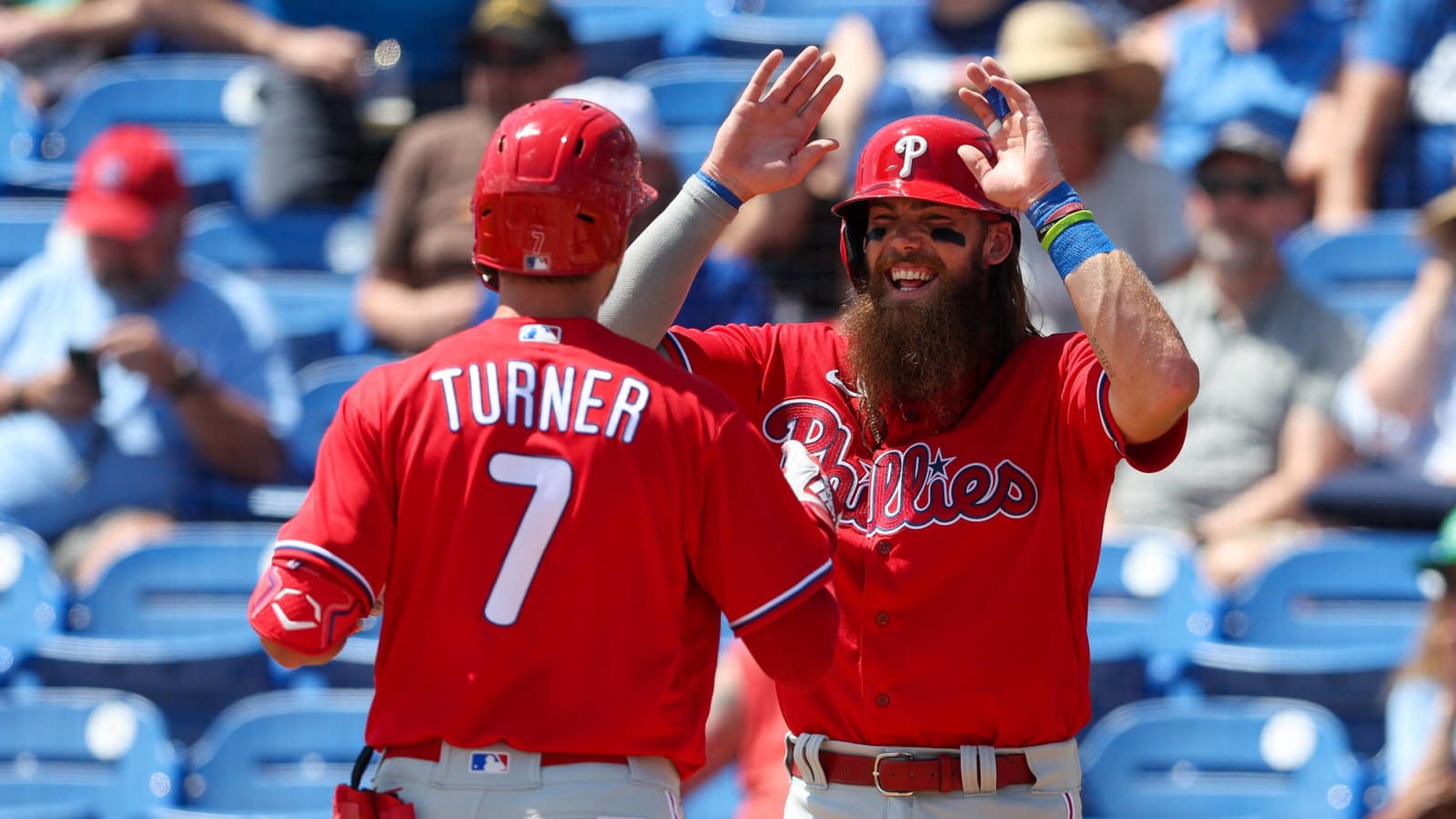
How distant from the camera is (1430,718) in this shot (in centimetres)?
411

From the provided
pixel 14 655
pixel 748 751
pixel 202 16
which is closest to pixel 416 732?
pixel 748 751

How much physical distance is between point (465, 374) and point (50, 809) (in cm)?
314

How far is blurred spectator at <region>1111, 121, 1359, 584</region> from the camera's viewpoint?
15.5ft

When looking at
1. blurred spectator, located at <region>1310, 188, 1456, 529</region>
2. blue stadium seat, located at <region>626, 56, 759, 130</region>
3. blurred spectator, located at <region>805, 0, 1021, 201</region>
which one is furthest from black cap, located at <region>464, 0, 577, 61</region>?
blurred spectator, located at <region>1310, 188, 1456, 529</region>

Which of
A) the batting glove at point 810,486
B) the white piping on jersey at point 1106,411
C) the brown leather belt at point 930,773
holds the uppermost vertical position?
the white piping on jersey at point 1106,411

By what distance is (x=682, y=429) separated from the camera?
2.11m

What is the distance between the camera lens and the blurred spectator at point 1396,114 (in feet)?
17.6

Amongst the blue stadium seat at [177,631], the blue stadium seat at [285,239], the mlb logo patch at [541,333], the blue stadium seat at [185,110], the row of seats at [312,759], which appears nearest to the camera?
the mlb logo patch at [541,333]

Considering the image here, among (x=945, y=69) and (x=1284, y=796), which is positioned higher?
(x=945, y=69)

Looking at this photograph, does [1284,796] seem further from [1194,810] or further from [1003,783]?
[1003,783]

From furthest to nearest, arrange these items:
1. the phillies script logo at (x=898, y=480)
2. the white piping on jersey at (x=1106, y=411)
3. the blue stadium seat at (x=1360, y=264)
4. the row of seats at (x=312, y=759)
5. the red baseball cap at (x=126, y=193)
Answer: the blue stadium seat at (x=1360, y=264), the red baseball cap at (x=126, y=193), the row of seats at (x=312, y=759), the phillies script logo at (x=898, y=480), the white piping on jersey at (x=1106, y=411)

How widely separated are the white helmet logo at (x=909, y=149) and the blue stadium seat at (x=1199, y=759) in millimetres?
2209

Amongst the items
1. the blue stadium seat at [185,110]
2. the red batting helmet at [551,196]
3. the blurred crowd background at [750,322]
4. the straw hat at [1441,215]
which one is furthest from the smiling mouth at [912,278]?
the blue stadium seat at [185,110]

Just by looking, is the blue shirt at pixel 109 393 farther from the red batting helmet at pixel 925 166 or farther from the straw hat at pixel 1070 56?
the red batting helmet at pixel 925 166
